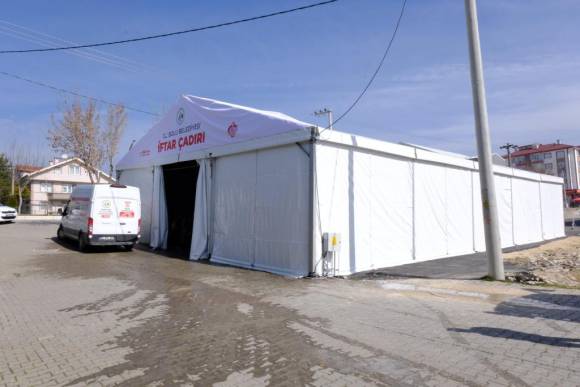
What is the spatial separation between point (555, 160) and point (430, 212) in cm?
8741

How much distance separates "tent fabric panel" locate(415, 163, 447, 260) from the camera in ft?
45.1

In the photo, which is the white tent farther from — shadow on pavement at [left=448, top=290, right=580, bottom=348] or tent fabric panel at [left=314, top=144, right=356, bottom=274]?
shadow on pavement at [left=448, top=290, right=580, bottom=348]

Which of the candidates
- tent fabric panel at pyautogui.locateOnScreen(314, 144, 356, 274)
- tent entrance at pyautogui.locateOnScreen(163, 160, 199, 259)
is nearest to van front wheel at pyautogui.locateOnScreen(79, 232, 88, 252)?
tent entrance at pyautogui.locateOnScreen(163, 160, 199, 259)

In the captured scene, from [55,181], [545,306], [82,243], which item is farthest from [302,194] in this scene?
[55,181]

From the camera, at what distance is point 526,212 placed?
21828 mm

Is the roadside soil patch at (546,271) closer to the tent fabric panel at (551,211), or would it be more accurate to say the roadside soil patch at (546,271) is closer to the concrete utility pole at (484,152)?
the concrete utility pole at (484,152)

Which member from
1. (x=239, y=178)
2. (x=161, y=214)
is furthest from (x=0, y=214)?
(x=239, y=178)

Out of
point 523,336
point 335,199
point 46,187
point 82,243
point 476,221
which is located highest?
point 46,187

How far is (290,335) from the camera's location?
224 inches

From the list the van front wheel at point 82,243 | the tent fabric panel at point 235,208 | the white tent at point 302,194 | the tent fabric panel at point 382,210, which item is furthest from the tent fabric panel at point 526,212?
the van front wheel at point 82,243

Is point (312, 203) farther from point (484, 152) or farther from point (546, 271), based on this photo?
point (546, 271)

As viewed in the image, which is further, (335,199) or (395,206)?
(395,206)

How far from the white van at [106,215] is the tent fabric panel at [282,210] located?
20.0ft

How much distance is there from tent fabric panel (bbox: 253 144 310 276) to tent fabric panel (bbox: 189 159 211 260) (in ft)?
8.46
